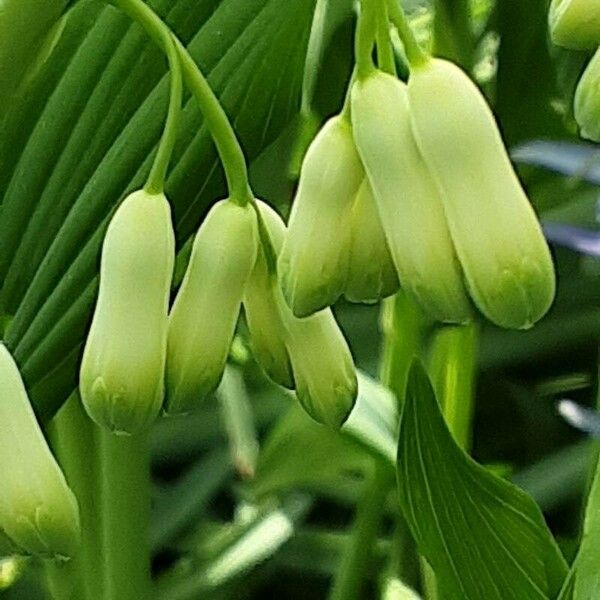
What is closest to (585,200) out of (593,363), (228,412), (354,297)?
(593,363)

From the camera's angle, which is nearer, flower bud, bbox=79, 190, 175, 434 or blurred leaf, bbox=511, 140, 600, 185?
flower bud, bbox=79, 190, 175, 434

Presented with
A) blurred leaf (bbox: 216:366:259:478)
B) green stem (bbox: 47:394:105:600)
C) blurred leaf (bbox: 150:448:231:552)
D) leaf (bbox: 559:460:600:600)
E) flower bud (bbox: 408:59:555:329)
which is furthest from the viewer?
blurred leaf (bbox: 150:448:231:552)

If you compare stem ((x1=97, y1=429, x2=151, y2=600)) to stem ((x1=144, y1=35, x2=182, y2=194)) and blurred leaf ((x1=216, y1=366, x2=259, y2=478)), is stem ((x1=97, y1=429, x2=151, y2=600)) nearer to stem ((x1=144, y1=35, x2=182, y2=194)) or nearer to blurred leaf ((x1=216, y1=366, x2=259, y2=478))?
blurred leaf ((x1=216, y1=366, x2=259, y2=478))

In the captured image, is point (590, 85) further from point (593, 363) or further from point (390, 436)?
point (593, 363)

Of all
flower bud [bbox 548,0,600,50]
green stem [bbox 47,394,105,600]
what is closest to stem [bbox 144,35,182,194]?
flower bud [bbox 548,0,600,50]

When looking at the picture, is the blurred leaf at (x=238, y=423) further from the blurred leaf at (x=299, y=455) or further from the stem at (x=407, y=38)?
the stem at (x=407, y=38)

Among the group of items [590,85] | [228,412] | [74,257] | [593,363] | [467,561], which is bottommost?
[593,363]
